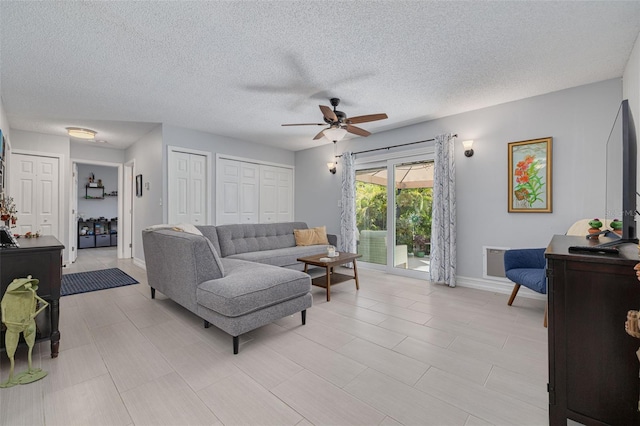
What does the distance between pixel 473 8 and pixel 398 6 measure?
0.54 metres

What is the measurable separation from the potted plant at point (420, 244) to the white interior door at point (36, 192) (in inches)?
270

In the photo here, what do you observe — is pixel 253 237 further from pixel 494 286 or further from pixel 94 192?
pixel 94 192

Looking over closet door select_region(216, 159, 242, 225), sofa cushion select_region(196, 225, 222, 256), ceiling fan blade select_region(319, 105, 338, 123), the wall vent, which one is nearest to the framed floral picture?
the wall vent

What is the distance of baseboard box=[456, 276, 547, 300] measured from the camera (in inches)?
139

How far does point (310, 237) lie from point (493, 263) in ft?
9.60

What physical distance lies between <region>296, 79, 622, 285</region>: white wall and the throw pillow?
210cm

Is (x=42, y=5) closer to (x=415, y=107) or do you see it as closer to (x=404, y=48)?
(x=404, y=48)

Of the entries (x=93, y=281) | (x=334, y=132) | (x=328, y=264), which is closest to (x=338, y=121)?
(x=334, y=132)

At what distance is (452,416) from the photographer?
149 centimetres

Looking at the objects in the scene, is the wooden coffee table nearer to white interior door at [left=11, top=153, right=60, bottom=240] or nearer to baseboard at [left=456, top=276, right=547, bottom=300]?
baseboard at [left=456, top=276, right=547, bottom=300]

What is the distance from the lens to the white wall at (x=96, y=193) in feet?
27.8

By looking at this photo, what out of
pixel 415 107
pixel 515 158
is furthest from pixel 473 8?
pixel 515 158

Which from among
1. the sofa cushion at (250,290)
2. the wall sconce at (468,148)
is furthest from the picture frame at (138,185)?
the wall sconce at (468,148)

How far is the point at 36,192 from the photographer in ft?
17.1
